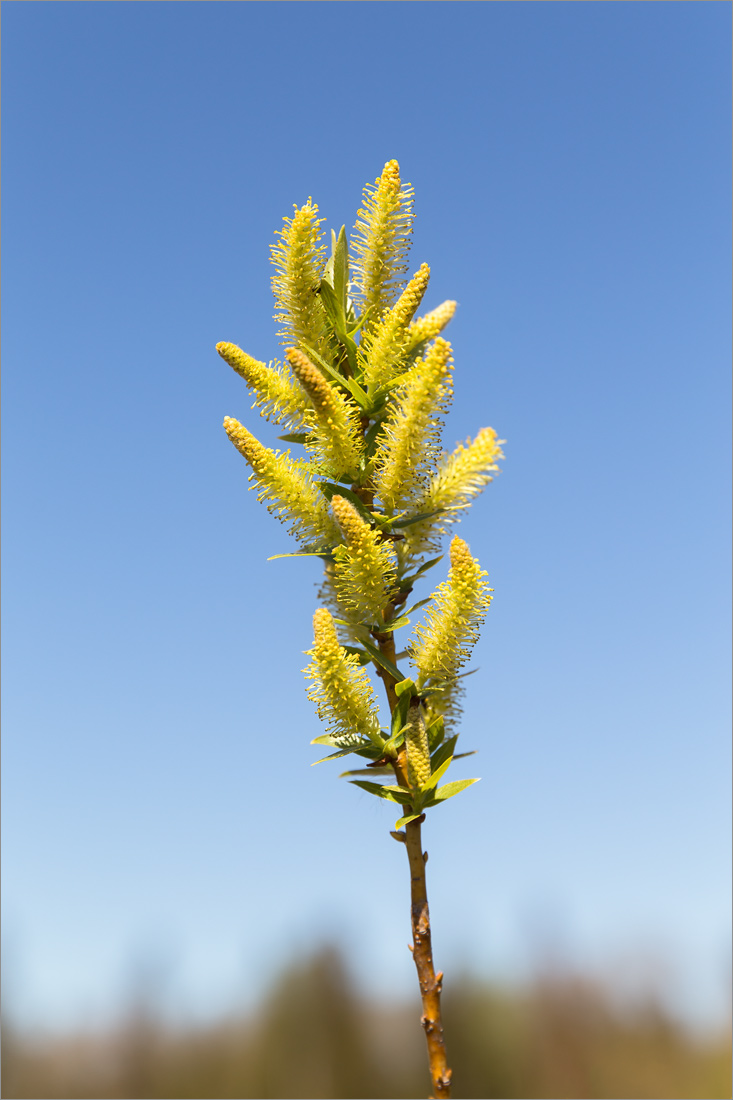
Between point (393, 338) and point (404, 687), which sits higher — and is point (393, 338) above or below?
above

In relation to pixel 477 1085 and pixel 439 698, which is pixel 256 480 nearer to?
pixel 439 698

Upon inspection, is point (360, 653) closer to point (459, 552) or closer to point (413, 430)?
point (459, 552)

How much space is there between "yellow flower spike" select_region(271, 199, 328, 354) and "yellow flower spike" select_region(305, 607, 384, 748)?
1027 millimetres

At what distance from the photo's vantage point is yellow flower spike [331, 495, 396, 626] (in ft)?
8.23

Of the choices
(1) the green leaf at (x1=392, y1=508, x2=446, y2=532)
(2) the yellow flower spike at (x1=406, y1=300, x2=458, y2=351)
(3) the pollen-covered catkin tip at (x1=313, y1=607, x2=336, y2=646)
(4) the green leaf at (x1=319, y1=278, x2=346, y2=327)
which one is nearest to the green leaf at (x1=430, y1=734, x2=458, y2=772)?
(3) the pollen-covered catkin tip at (x1=313, y1=607, x2=336, y2=646)

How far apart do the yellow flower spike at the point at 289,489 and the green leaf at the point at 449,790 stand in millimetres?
876

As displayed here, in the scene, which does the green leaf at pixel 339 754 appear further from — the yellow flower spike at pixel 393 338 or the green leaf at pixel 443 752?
the yellow flower spike at pixel 393 338

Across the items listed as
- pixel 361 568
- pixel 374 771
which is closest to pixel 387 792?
pixel 374 771

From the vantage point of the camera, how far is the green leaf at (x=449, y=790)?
8.56 ft

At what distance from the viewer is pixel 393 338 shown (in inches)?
108

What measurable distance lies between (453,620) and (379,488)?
52cm

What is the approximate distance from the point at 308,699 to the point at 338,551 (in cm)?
47

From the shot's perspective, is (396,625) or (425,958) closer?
(425,958)

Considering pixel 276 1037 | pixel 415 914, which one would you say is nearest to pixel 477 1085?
pixel 276 1037
